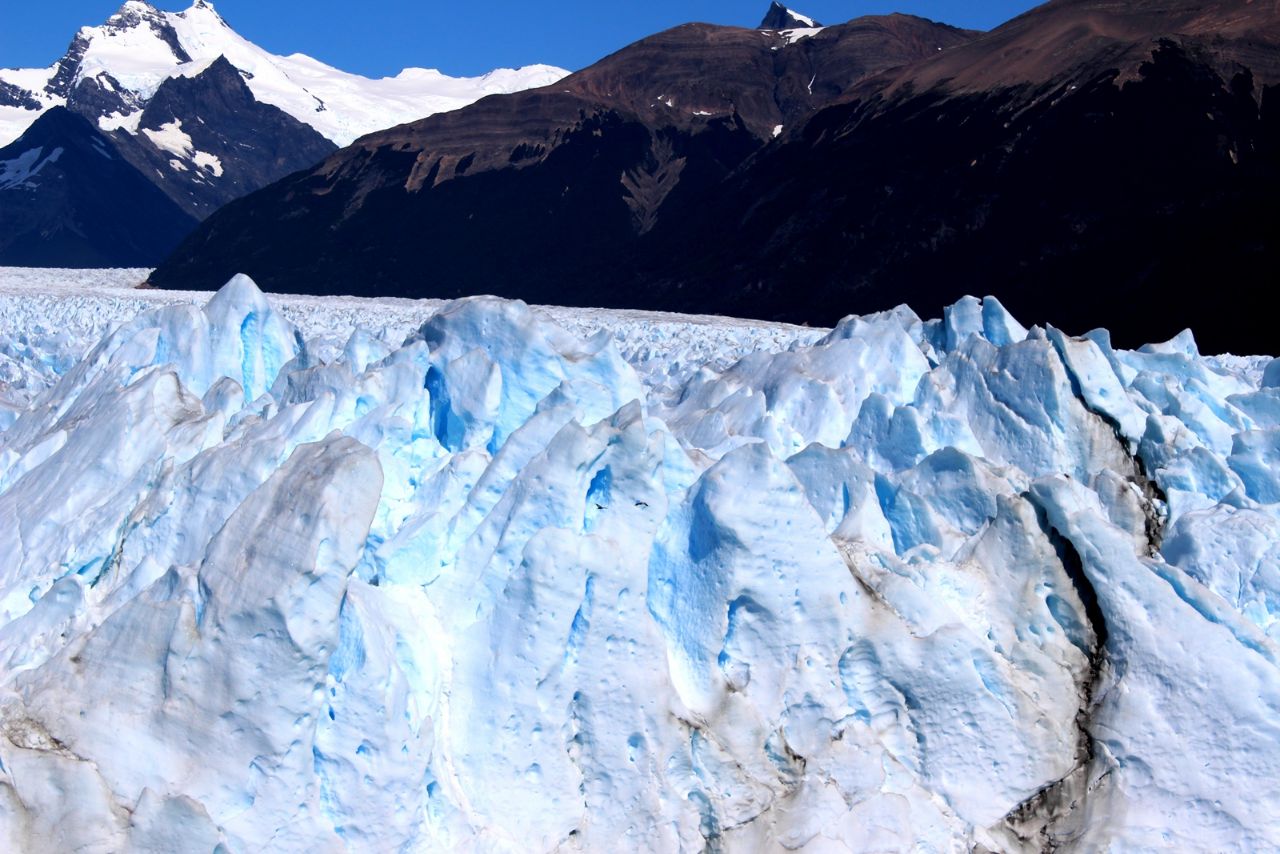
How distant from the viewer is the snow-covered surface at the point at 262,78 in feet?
327

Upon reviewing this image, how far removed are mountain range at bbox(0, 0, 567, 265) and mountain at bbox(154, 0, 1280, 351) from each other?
81.3 feet

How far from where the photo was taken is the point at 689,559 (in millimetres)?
6848

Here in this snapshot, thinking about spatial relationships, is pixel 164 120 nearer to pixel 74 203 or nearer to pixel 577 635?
pixel 74 203

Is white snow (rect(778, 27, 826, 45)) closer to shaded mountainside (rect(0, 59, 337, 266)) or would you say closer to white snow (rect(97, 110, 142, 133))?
shaded mountainside (rect(0, 59, 337, 266))

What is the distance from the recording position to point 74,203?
74.7m

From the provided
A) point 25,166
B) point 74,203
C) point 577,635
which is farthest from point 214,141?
point 577,635

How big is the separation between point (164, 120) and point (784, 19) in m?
46.7

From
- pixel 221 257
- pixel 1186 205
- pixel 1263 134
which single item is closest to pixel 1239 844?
pixel 1186 205

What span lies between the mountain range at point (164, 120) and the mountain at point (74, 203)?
88 millimetres

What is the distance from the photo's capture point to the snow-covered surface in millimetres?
99812

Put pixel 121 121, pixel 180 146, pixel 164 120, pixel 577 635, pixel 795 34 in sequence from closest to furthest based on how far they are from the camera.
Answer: pixel 577 635 < pixel 795 34 < pixel 180 146 < pixel 121 121 < pixel 164 120

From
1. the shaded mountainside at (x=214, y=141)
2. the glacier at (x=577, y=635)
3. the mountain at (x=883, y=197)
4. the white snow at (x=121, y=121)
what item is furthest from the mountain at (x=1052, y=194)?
the white snow at (x=121, y=121)

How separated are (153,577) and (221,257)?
48.3 metres

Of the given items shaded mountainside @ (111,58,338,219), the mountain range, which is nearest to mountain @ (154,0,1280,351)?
the mountain range
